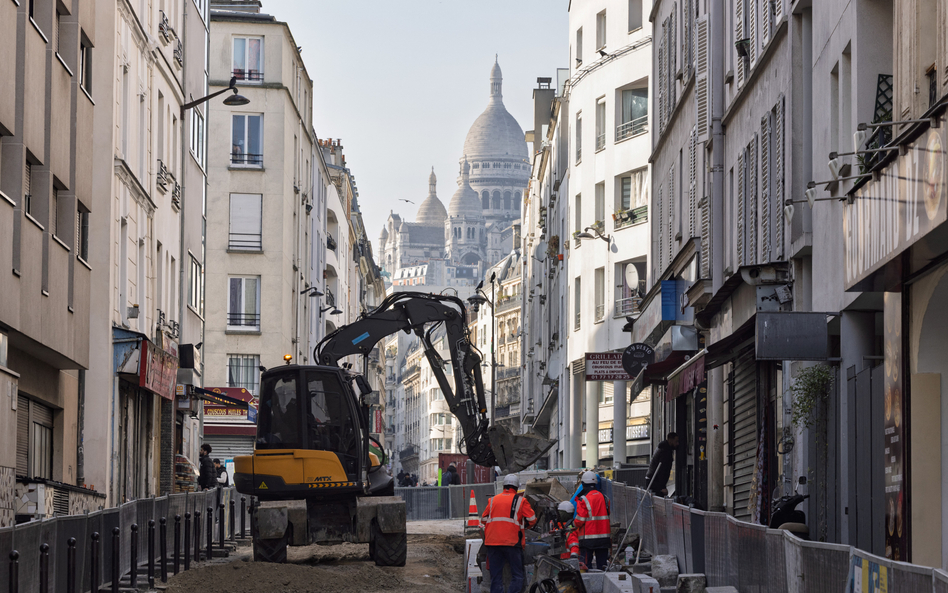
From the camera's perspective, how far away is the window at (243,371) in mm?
49156

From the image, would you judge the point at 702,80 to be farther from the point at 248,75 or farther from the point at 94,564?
the point at 248,75

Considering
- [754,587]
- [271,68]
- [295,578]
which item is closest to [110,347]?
[295,578]

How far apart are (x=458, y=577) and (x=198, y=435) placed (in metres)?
17.5

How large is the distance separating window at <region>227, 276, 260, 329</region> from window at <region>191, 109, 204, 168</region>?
13976 millimetres

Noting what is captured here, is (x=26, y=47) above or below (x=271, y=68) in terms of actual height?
below

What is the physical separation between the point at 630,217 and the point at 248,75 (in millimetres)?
17223

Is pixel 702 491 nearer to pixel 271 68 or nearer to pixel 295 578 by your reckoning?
pixel 295 578

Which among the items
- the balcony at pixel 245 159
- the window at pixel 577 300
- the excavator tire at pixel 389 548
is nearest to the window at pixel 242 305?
the balcony at pixel 245 159

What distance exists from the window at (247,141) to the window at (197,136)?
14.3 m

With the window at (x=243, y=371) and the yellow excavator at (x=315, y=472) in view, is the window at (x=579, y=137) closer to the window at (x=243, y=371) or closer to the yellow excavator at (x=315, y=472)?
the window at (x=243, y=371)

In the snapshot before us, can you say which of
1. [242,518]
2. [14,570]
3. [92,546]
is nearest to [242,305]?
[242,518]

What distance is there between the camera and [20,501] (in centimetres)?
1716

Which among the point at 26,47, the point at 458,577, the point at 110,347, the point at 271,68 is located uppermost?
the point at 271,68

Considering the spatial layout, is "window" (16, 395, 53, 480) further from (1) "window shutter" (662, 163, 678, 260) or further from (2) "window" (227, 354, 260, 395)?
(2) "window" (227, 354, 260, 395)
